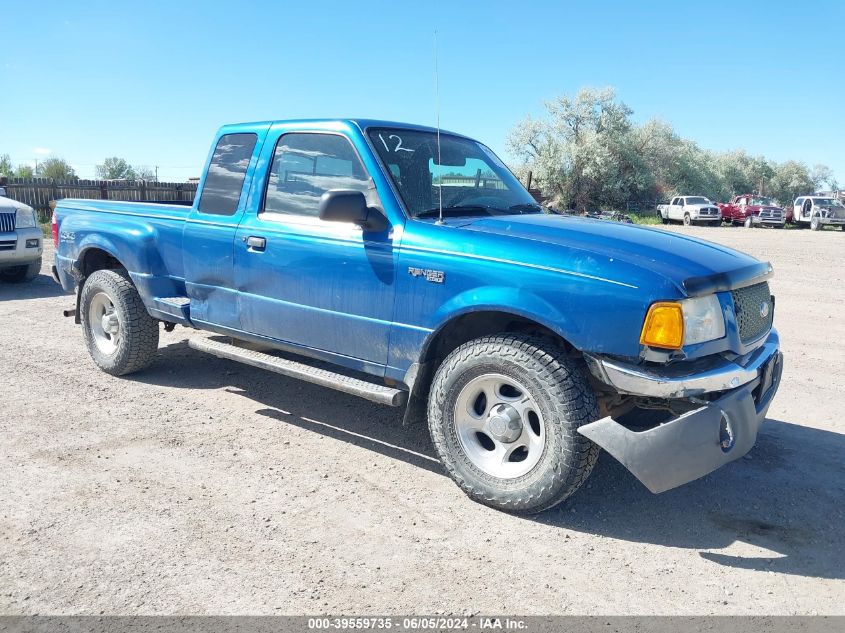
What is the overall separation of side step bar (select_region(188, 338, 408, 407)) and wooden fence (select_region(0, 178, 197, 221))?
1665 cm

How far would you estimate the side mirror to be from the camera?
12.1 ft

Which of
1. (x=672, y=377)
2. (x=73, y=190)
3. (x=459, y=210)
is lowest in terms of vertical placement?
(x=672, y=377)

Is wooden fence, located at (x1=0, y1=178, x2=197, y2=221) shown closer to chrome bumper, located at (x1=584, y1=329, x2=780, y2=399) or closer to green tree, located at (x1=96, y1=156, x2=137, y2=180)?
chrome bumper, located at (x1=584, y1=329, x2=780, y2=399)

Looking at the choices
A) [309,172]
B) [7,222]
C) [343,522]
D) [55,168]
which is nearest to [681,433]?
[343,522]

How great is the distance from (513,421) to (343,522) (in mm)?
1017

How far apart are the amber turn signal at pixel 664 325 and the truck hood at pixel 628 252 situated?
4.5 inches

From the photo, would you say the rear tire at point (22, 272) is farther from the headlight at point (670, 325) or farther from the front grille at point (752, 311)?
the front grille at point (752, 311)

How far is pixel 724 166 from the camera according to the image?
7188cm

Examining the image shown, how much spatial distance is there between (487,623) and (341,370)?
3075 mm

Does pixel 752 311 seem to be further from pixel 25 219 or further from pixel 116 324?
pixel 25 219


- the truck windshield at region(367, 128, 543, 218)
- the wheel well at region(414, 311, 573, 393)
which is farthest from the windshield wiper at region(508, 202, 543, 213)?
the wheel well at region(414, 311, 573, 393)

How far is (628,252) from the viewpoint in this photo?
11.0ft

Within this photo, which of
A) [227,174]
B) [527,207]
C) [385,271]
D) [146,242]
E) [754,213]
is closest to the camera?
[385,271]

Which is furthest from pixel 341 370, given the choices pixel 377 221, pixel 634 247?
pixel 634 247
